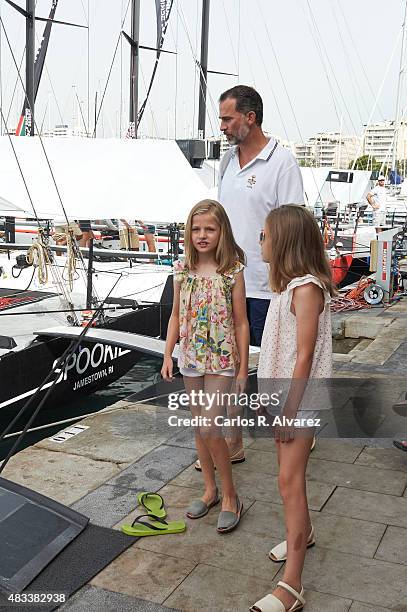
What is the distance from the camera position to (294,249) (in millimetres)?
2666

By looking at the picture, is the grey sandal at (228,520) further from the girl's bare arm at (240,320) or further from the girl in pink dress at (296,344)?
the girl's bare arm at (240,320)

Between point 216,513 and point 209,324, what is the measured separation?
910mm

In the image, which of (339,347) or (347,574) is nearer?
(347,574)

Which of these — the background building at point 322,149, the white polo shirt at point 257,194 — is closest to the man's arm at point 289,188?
the white polo shirt at point 257,194

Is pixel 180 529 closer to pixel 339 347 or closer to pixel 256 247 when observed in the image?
pixel 256 247

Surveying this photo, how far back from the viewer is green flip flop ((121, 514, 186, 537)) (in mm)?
3150

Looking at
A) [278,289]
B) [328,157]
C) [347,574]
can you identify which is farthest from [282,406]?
[328,157]

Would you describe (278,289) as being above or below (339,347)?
above

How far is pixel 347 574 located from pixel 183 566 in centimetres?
65

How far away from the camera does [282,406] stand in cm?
270

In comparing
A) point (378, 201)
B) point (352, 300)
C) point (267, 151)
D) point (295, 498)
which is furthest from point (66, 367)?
point (378, 201)

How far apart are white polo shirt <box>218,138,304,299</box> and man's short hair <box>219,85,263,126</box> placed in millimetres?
210

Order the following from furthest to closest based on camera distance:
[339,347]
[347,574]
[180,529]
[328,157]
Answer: [328,157] < [339,347] < [180,529] < [347,574]

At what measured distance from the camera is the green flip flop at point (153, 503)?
3.30 meters
